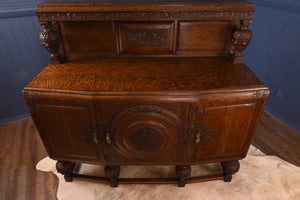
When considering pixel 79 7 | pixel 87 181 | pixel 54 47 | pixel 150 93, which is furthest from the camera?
pixel 87 181

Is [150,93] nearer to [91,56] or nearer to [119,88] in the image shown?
[119,88]

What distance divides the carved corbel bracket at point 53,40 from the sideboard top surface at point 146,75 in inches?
2.9

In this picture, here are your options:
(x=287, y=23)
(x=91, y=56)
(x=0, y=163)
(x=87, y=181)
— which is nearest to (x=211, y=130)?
(x=91, y=56)

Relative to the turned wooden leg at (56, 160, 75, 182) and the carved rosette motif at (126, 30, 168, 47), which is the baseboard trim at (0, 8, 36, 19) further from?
the turned wooden leg at (56, 160, 75, 182)

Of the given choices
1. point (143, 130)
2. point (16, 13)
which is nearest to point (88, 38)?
point (143, 130)

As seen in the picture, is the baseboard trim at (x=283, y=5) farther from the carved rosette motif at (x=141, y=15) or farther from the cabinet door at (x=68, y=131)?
the cabinet door at (x=68, y=131)

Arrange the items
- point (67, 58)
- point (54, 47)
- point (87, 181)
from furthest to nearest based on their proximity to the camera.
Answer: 1. point (87, 181)
2. point (67, 58)
3. point (54, 47)

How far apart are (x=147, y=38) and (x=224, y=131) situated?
3.13 feet

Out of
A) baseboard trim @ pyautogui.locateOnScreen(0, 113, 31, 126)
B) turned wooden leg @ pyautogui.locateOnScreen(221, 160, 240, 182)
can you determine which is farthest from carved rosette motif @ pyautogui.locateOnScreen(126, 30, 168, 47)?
baseboard trim @ pyautogui.locateOnScreen(0, 113, 31, 126)

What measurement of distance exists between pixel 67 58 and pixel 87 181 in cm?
117

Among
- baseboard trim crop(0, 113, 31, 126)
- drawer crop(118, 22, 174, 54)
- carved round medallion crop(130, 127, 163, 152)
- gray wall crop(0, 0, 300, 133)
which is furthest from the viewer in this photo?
baseboard trim crop(0, 113, 31, 126)

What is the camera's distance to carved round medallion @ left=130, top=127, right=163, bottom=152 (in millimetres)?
1394

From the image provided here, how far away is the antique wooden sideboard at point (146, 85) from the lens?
1291mm

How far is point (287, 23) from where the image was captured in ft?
7.08
